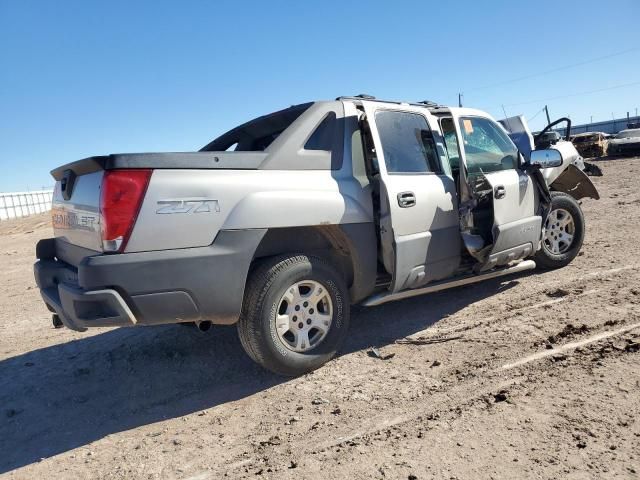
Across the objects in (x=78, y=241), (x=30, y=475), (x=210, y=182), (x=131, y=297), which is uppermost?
(x=210, y=182)

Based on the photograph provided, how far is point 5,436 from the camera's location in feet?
10.1

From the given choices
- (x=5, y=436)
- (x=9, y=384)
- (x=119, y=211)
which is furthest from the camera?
(x=9, y=384)

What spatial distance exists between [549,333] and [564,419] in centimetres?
135

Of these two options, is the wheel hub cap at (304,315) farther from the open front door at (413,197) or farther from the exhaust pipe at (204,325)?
the open front door at (413,197)

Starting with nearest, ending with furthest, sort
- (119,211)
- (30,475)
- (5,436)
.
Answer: (30,475) → (119,211) → (5,436)

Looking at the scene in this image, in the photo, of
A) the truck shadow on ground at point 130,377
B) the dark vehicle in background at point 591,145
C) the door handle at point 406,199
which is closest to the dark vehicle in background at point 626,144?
the dark vehicle in background at point 591,145

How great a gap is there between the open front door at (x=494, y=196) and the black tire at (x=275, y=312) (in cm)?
166

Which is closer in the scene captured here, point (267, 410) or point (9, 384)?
point (267, 410)

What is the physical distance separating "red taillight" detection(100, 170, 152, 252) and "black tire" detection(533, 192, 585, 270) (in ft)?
15.2

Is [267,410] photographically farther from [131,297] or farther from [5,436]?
[5,436]

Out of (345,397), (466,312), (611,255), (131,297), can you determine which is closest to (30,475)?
(131,297)

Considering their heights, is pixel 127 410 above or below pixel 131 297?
below

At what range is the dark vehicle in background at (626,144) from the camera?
22.9 meters

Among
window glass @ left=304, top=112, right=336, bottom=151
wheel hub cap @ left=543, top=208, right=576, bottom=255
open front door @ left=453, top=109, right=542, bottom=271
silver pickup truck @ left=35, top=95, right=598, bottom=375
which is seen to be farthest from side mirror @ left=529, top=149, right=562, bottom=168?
window glass @ left=304, top=112, right=336, bottom=151
